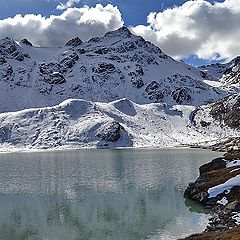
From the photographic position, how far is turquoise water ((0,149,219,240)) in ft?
150

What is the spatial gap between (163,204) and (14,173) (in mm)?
49553

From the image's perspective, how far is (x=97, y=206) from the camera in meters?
58.8

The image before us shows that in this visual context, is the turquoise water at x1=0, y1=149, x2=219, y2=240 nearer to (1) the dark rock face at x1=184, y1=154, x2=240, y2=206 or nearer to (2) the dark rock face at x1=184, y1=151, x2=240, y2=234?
(2) the dark rock face at x1=184, y1=151, x2=240, y2=234

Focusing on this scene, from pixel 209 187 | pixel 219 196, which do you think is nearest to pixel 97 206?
pixel 209 187

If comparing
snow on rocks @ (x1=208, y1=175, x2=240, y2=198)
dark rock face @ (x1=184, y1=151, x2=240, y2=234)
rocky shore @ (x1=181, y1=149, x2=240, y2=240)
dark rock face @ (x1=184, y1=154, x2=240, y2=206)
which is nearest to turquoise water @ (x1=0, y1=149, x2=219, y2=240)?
dark rock face @ (x1=184, y1=151, x2=240, y2=234)

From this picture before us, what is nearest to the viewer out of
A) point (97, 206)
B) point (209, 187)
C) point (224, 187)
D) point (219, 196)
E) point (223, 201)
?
point (223, 201)

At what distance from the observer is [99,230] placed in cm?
4653

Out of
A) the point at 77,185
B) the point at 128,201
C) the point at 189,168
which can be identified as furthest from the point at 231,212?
the point at 189,168

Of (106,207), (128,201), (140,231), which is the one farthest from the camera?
(128,201)

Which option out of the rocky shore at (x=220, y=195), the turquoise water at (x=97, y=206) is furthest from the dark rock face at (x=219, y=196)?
the turquoise water at (x=97, y=206)

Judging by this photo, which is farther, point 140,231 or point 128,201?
point 128,201

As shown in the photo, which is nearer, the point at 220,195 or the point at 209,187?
the point at 220,195

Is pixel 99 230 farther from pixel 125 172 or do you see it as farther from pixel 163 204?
pixel 125 172

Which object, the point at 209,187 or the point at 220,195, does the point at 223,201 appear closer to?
the point at 220,195
